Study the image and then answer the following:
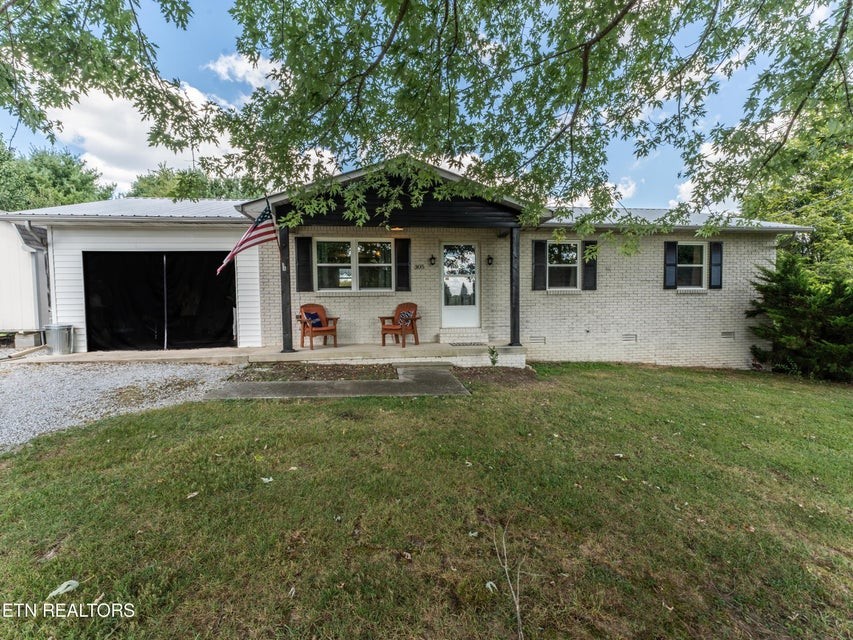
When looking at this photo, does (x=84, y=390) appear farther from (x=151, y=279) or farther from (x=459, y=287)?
(x=459, y=287)

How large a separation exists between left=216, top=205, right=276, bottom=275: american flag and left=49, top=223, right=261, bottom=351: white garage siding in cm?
175

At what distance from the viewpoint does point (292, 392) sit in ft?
17.6

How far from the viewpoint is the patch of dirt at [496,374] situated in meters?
6.57

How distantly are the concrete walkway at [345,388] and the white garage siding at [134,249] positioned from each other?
10.3ft

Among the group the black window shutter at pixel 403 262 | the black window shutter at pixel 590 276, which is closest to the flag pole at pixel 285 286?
the black window shutter at pixel 403 262

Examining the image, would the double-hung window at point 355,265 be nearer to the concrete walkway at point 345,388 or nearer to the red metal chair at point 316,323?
the red metal chair at point 316,323

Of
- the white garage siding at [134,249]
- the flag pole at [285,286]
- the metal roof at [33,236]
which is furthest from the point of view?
the metal roof at [33,236]

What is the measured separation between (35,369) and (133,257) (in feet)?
9.33

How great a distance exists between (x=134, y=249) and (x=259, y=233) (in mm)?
3783

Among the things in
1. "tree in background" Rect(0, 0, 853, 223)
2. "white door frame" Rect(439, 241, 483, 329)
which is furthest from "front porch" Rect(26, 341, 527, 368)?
"tree in background" Rect(0, 0, 853, 223)

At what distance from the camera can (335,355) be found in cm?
729

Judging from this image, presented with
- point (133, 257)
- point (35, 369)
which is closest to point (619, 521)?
point (35, 369)

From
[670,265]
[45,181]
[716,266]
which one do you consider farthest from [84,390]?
[45,181]

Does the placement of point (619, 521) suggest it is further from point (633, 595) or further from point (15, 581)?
point (15, 581)
